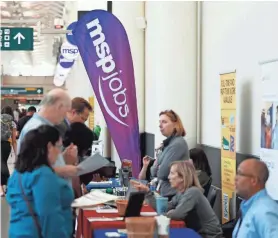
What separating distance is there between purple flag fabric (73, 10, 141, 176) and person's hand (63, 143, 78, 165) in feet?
7.21

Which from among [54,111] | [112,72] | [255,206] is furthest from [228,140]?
[54,111]

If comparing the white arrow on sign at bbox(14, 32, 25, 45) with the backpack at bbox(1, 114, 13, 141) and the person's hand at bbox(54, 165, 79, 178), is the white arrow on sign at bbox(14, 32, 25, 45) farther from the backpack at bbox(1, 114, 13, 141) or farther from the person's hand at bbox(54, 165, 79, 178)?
the person's hand at bbox(54, 165, 79, 178)

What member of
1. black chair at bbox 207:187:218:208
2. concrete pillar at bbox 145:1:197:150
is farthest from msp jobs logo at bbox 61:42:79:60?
black chair at bbox 207:187:218:208

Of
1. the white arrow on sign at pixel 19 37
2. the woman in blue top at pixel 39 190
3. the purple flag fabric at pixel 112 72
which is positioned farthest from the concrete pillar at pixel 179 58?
the woman in blue top at pixel 39 190

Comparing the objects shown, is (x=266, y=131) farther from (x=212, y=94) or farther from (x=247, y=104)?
(x=212, y=94)

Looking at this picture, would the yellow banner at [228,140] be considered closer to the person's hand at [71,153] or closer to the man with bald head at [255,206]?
the man with bald head at [255,206]

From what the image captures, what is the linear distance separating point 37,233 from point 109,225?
4.08ft

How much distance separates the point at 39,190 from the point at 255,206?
3.59ft

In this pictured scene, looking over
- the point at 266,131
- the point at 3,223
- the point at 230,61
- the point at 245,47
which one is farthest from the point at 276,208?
the point at 230,61

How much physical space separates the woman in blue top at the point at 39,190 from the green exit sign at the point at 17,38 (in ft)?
25.7

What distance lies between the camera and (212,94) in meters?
7.18

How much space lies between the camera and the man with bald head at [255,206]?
2.95m

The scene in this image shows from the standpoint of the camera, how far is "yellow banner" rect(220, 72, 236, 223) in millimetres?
5871

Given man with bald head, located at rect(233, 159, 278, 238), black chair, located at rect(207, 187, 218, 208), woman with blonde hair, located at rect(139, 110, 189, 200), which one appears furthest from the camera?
woman with blonde hair, located at rect(139, 110, 189, 200)
